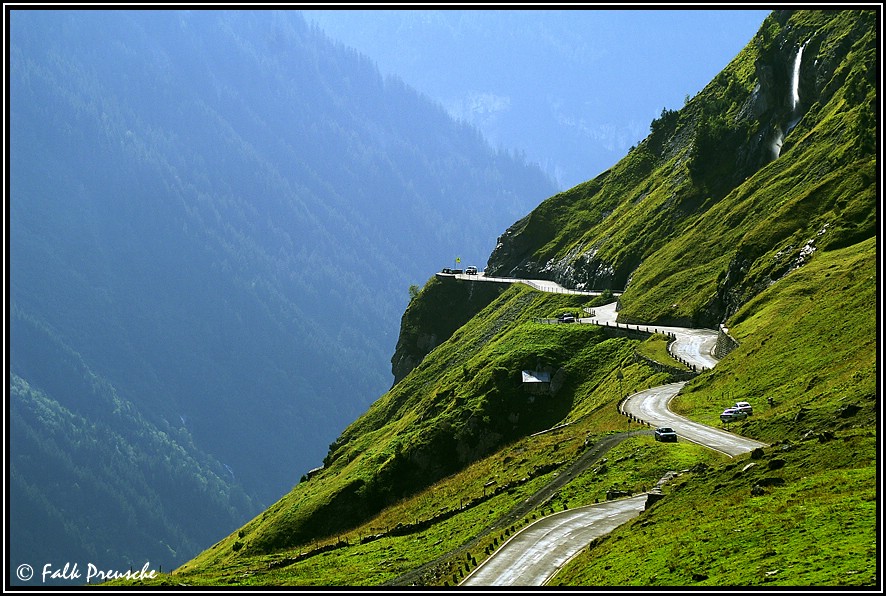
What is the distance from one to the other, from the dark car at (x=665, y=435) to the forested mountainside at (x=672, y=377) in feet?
4.87

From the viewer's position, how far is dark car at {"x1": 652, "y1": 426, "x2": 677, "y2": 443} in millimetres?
56156

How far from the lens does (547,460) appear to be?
62.0 meters

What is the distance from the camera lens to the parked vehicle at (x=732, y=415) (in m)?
58.7

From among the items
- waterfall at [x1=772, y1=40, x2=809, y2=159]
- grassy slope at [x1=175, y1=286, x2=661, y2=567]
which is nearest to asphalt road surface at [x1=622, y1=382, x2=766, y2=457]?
grassy slope at [x1=175, y1=286, x2=661, y2=567]

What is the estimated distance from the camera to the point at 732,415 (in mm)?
58938

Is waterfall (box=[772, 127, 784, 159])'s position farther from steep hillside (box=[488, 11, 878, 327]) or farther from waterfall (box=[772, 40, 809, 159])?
steep hillside (box=[488, 11, 878, 327])

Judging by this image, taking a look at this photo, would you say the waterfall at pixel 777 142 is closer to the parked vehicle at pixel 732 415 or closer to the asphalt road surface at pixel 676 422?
the asphalt road surface at pixel 676 422

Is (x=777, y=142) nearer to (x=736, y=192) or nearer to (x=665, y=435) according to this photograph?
(x=736, y=192)

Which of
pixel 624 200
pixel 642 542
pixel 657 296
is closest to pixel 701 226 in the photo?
pixel 657 296

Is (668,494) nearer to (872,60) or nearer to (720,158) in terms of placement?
(872,60)

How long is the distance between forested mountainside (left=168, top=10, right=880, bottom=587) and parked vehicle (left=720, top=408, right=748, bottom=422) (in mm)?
A: 1993

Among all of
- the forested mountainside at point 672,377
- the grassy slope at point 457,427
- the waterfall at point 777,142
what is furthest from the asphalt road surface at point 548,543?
the waterfall at point 777,142

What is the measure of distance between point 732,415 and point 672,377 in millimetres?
21753

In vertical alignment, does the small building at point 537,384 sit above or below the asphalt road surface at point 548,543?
above
